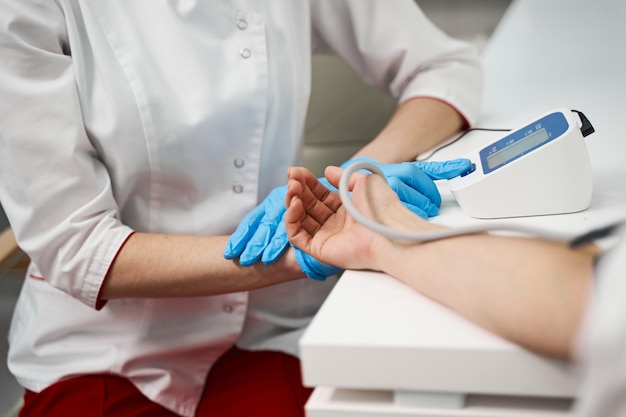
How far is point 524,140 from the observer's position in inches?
31.3

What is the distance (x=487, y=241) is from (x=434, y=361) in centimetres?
14

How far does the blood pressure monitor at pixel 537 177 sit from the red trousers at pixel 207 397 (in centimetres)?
46

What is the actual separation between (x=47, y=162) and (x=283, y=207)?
1.09 feet

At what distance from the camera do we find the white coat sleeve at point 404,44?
4.13 feet

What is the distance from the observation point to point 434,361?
0.54m

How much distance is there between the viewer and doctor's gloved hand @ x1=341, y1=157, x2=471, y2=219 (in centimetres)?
80

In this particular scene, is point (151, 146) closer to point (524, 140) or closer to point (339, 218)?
point (339, 218)

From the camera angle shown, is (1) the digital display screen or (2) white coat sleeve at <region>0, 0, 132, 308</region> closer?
(1) the digital display screen

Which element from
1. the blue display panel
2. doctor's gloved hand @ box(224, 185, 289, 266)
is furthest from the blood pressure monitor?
doctor's gloved hand @ box(224, 185, 289, 266)

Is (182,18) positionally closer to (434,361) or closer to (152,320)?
(152,320)

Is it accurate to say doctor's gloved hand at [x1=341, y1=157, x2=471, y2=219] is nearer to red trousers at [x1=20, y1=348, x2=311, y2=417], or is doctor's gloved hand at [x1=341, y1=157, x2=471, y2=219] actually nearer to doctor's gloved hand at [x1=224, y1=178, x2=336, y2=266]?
doctor's gloved hand at [x1=224, y1=178, x2=336, y2=266]

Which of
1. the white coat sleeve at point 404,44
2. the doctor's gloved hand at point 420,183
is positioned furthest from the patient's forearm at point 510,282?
the white coat sleeve at point 404,44

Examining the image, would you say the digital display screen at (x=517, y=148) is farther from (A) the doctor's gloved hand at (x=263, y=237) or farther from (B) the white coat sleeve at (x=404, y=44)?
(B) the white coat sleeve at (x=404, y=44)

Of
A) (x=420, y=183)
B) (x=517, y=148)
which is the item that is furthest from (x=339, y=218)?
(x=517, y=148)
